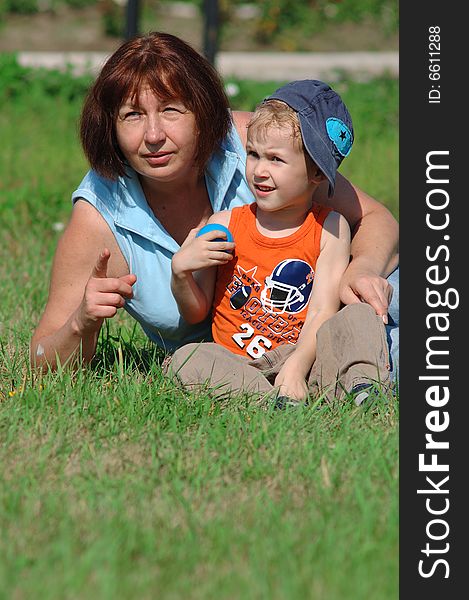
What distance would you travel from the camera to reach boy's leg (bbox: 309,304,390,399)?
11.5ft

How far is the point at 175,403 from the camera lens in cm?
348

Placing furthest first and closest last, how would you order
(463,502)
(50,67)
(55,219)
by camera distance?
(50,67)
(55,219)
(463,502)

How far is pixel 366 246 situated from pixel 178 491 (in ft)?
4.50

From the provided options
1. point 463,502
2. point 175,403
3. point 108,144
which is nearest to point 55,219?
point 108,144

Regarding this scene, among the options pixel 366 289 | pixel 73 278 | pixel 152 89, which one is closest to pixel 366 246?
pixel 366 289

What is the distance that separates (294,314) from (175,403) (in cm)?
56

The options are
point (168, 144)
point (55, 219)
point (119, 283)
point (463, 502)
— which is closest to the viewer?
point (463, 502)

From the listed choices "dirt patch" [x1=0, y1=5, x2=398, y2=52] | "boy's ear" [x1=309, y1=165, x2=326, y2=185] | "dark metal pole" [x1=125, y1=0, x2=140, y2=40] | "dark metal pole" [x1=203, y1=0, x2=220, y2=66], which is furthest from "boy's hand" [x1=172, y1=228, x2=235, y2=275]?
"dirt patch" [x1=0, y1=5, x2=398, y2=52]

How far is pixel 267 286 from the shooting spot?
3.72m

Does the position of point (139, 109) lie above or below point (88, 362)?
above

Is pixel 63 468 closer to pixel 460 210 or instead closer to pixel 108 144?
pixel 108 144

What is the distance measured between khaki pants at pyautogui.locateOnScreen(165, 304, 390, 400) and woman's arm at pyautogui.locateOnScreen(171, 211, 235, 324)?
159 millimetres

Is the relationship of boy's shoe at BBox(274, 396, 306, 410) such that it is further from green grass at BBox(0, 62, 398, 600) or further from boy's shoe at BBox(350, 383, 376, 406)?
boy's shoe at BBox(350, 383, 376, 406)

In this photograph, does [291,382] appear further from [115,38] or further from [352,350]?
[115,38]
